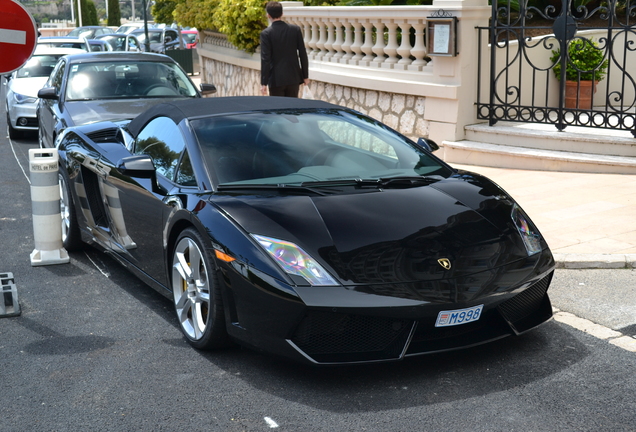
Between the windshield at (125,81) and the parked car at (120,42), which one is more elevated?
the windshield at (125,81)

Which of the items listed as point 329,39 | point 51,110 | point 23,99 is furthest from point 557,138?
point 23,99

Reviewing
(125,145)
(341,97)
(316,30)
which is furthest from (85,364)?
(316,30)

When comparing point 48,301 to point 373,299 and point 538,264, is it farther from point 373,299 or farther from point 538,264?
point 538,264

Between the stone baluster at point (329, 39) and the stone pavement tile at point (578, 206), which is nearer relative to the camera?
the stone pavement tile at point (578, 206)

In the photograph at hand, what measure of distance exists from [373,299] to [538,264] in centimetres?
105

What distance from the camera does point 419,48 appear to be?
1108 cm

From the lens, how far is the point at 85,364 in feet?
14.5

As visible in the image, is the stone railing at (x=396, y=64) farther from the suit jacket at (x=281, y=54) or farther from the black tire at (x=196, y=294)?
the black tire at (x=196, y=294)

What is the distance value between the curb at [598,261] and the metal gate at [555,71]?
3.67m

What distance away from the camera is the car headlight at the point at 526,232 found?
447 cm

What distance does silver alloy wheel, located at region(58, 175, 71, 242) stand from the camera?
6.83 m

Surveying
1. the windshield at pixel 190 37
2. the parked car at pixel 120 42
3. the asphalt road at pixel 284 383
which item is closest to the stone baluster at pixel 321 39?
the asphalt road at pixel 284 383

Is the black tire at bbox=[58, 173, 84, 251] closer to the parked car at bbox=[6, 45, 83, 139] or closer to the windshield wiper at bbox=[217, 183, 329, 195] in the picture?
the windshield wiper at bbox=[217, 183, 329, 195]

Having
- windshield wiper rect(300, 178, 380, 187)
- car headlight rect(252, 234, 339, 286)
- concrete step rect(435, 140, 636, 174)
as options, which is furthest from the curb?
concrete step rect(435, 140, 636, 174)
